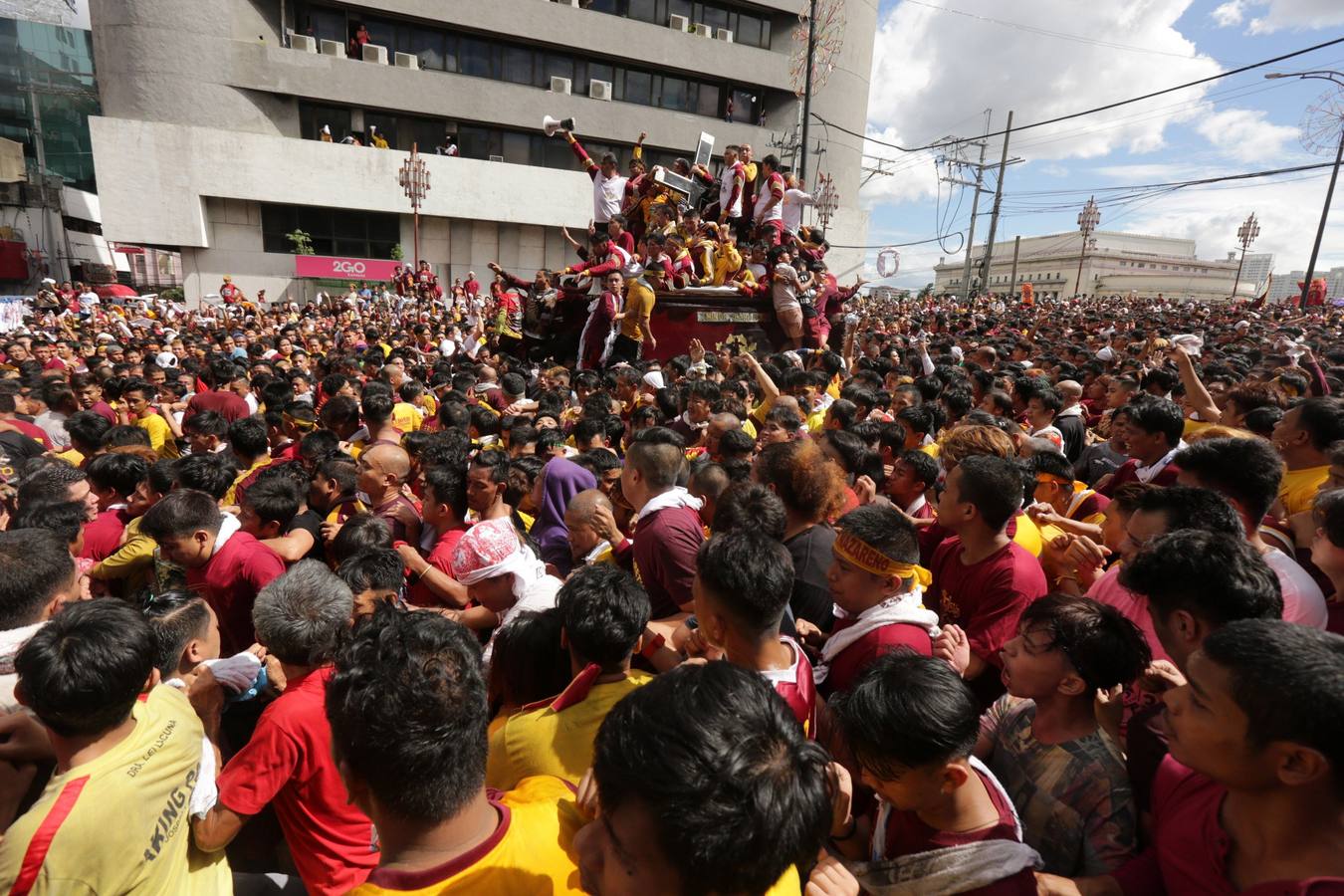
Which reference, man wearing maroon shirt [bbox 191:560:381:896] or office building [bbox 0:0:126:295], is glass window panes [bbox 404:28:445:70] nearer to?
office building [bbox 0:0:126:295]

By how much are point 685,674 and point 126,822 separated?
160 centimetres

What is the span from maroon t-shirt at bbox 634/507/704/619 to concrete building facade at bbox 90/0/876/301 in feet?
98.4

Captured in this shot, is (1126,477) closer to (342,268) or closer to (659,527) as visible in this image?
(659,527)

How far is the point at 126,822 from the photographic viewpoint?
1667 mm

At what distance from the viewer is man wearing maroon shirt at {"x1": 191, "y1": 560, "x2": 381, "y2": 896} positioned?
192 centimetres

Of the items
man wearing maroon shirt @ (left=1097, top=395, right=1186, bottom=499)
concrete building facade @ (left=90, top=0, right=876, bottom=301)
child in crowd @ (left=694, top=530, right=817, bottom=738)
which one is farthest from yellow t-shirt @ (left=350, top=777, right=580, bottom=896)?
concrete building facade @ (left=90, top=0, right=876, bottom=301)

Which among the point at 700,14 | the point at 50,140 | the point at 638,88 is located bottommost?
the point at 50,140

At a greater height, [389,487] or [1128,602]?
[1128,602]

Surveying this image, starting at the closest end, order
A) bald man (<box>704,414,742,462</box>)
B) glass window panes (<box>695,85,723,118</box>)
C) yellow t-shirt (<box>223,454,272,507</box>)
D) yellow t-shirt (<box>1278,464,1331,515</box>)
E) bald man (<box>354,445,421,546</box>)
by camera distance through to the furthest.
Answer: yellow t-shirt (<box>1278,464,1331,515</box>) → bald man (<box>354,445,421,546</box>) → yellow t-shirt (<box>223,454,272,507</box>) → bald man (<box>704,414,742,462</box>) → glass window panes (<box>695,85,723,118</box>)

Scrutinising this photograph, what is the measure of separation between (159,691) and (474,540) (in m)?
Result: 1.16

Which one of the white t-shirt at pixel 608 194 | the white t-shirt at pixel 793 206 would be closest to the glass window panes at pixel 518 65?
the white t-shirt at pixel 608 194

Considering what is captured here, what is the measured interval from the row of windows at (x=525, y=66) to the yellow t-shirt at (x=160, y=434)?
28.4 m

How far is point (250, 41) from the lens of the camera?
2553 cm

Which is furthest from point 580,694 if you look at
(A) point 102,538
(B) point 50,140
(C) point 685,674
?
(B) point 50,140
